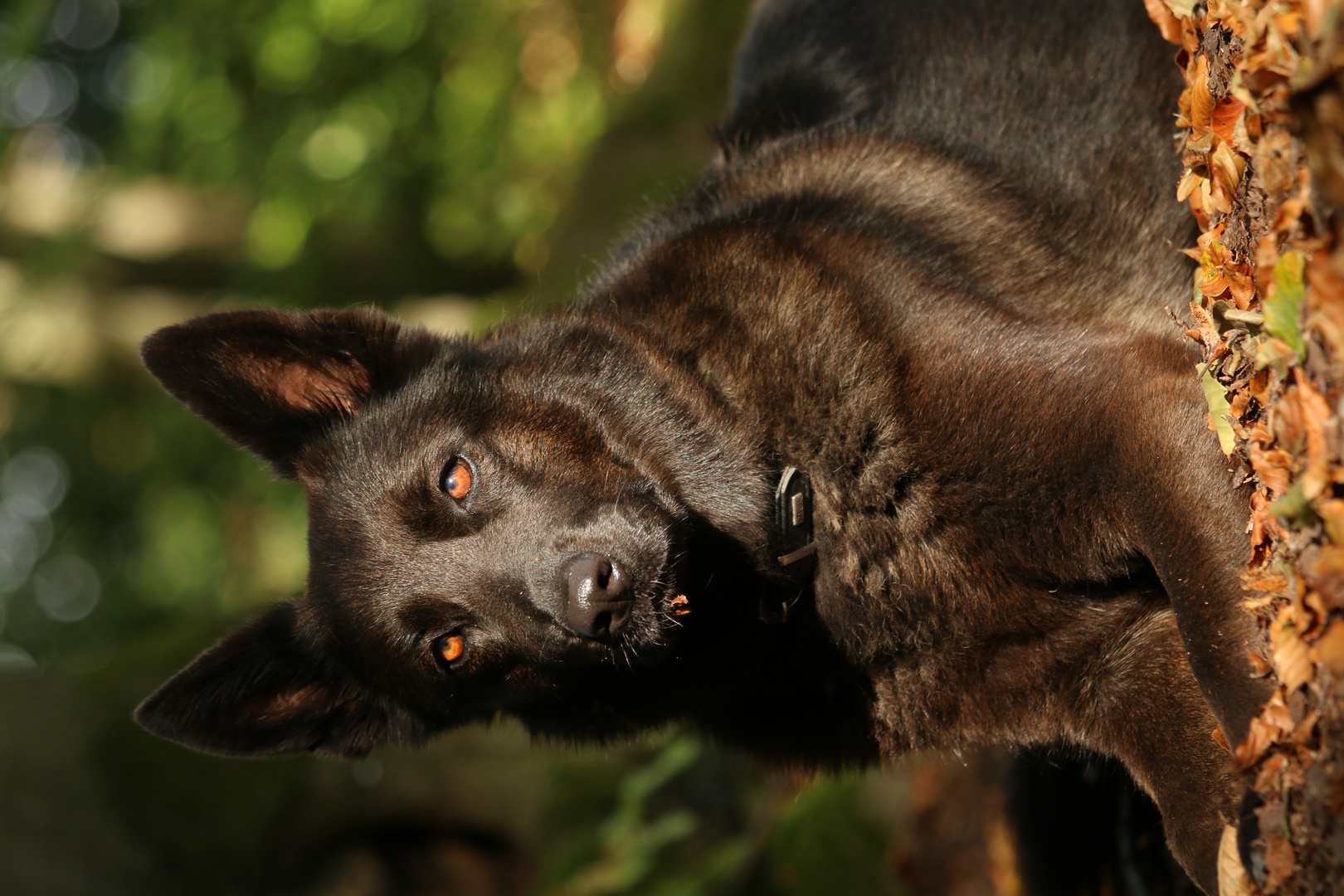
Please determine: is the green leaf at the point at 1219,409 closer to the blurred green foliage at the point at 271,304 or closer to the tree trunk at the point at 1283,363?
the tree trunk at the point at 1283,363

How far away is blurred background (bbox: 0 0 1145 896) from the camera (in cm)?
500

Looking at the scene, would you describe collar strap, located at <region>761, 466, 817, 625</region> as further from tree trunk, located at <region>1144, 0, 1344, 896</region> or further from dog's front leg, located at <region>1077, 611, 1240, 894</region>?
tree trunk, located at <region>1144, 0, 1344, 896</region>

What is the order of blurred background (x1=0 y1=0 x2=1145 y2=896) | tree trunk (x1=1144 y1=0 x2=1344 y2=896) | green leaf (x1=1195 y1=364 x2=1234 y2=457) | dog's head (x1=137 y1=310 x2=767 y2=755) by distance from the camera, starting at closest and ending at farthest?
tree trunk (x1=1144 y1=0 x2=1344 y2=896)
green leaf (x1=1195 y1=364 x2=1234 y2=457)
dog's head (x1=137 y1=310 x2=767 y2=755)
blurred background (x1=0 y1=0 x2=1145 y2=896)

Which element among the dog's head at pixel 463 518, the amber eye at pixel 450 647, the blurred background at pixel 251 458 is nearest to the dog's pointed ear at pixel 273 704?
the dog's head at pixel 463 518

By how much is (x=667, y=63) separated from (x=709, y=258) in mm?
4631

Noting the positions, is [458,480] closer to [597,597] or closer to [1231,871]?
[597,597]

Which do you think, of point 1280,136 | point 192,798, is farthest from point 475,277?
point 1280,136

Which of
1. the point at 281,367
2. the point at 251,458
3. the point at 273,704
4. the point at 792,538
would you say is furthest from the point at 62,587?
the point at 792,538

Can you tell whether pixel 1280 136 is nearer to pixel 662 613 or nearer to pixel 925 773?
pixel 662 613

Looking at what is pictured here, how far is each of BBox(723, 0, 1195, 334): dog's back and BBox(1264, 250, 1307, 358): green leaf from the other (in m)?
1.00

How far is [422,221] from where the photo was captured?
823 cm

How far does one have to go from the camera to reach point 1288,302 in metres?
1.37

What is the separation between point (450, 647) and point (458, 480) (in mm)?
415

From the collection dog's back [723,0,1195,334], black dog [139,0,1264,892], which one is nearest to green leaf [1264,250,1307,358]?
black dog [139,0,1264,892]
